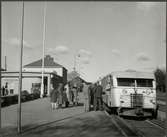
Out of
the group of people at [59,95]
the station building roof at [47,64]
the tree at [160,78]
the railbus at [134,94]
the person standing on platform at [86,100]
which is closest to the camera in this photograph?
the railbus at [134,94]

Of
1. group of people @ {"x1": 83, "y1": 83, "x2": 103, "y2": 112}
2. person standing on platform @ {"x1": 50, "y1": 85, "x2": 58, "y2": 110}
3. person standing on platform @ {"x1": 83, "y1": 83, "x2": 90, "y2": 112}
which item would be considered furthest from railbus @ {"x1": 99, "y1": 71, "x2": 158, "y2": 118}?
person standing on platform @ {"x1": 50, "y1": 85, "x2": 58, "y2": 110}

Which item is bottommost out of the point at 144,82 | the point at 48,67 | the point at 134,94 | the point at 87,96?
the point at 87,96

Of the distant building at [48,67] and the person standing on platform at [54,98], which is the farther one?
the distant building at [48,67]

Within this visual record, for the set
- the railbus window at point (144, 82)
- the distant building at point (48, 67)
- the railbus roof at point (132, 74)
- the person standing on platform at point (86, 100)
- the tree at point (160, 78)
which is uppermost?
the distant building at point (48, 67)

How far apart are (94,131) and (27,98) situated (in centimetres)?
1982

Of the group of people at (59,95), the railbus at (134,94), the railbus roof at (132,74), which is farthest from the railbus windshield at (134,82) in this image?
the group of people at (59,95)

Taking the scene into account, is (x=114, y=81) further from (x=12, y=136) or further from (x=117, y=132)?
(x=12, y=136)

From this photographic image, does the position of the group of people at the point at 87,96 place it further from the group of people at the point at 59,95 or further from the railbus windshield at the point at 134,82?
the railbus windshield at the point at 134,82

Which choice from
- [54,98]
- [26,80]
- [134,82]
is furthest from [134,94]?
[26,80]

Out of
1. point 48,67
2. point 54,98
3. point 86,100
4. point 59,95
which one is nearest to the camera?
point 54,98

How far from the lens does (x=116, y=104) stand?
15.5 metres

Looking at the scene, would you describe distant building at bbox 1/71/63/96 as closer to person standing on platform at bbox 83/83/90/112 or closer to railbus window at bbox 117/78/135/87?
person standing on platform at bbox 83/83/90/112

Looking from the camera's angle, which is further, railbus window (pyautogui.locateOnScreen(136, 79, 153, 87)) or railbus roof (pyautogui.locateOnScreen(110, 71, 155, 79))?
railbus roof (pyautogui.locateOnScreen(110, 71, 155, 79))

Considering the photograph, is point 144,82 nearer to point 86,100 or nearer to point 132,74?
point 132,74
